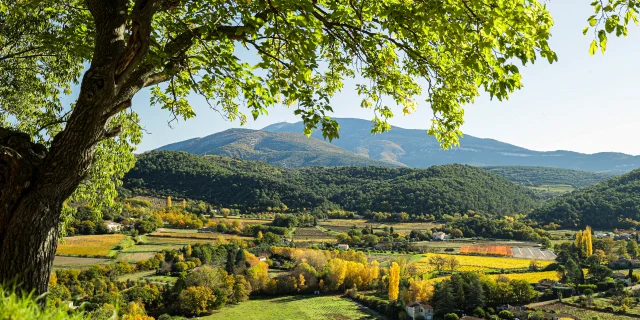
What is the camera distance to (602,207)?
72625 mm

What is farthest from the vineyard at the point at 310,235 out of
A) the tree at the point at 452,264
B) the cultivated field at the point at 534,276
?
the cultivated field at the point at 534,276

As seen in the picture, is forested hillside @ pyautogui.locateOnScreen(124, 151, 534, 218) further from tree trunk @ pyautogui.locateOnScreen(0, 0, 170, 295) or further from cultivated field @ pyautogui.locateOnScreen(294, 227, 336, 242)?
tree trunk @ pyautogui.locateOnScreen(0, 0, 170, 295)

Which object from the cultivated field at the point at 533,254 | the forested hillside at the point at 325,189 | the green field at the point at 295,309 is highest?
the forested hillside at the point at 325,189

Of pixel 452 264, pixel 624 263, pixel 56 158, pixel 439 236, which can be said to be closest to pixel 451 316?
pixel 452 264

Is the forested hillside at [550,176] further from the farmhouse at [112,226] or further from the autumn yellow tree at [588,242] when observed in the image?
the farmhouse at [112,226]

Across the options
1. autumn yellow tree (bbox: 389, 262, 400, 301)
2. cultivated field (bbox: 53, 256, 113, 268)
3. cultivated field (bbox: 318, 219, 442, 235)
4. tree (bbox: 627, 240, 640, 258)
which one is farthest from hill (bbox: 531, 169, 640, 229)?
cultivated field (bbox: 53, 256, 113, 268)

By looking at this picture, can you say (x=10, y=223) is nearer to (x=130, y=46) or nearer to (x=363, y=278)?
(x=130, y=46)

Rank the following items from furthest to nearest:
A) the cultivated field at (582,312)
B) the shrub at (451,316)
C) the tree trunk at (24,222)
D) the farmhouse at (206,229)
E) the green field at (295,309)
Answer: the farmhouse at (206,229) < the green field at (295,309) < the shrub at (451,316) < the cultivated field at (582,312) < the tree trunk at (24,222)

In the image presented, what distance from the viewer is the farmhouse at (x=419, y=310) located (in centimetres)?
3104

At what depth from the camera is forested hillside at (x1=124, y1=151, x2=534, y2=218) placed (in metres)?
88.6

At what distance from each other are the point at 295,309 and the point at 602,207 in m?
67.9

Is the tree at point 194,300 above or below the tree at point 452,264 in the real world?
above

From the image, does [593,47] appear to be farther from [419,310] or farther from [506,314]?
[419,310]

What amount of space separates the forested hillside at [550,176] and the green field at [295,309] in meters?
134
